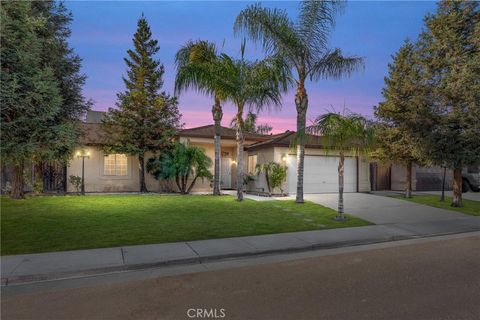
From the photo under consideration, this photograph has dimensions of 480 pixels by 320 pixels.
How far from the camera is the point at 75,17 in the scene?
15.0 meters

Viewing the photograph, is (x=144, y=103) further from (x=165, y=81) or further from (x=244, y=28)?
(x=244, y=28)

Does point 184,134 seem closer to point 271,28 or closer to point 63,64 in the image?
point 63,64

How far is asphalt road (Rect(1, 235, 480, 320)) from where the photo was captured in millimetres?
4066

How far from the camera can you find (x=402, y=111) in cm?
1562

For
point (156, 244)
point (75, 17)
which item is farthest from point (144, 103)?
point (156, 244)

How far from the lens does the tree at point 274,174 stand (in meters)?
16.6

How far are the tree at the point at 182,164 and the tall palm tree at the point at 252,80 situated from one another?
15.6ft

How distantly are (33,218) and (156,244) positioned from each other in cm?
482

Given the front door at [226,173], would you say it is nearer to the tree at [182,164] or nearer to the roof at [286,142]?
the roof at [286,142]

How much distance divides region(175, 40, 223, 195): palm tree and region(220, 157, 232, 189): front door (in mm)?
6306

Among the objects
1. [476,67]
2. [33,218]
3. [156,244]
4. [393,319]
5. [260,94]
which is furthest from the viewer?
[260,94]

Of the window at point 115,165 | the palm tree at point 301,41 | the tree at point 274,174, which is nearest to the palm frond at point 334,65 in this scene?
the palm tree at point 301,41

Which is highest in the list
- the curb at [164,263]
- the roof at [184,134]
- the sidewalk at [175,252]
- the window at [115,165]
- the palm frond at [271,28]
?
the palm frond at [271,28]

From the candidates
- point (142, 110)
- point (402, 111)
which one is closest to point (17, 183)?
point (142, 110)
